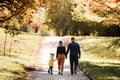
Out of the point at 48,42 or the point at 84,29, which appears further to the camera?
the point at 84,29

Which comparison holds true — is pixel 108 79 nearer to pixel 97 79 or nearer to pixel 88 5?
pixel 97 79

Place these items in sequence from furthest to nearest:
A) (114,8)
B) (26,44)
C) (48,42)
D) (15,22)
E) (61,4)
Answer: (61,4), (48,42), (26,44), (114,8), (15,22)

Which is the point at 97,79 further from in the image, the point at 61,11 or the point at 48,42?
the point at 61,11

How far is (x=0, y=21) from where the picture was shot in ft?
70.8

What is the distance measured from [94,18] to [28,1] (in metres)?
17.3

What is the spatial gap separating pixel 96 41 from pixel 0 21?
97.2 feet

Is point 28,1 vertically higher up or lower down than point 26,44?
higher up

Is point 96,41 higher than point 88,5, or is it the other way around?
point 88,5

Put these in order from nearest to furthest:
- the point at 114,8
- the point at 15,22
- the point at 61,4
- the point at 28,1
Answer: the point at 28,1
the point at 15,22
the point at 114,8
the point at 61,4

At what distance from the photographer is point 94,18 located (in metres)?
37.3

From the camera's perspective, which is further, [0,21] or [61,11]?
[61,11]

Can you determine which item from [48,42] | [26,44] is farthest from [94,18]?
[48,42]

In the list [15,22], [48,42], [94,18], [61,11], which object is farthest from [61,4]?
[15,22]

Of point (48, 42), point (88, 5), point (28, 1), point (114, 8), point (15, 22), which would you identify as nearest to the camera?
point (28, 1)
